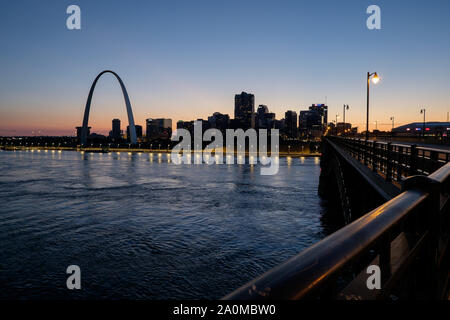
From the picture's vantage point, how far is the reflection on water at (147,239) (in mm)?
16734

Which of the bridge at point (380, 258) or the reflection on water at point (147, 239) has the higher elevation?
the bridge at point (380, 258)

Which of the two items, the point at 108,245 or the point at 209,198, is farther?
the point at 209,198

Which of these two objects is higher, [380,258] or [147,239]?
[380,258]

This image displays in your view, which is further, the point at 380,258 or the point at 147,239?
the point at 147,239

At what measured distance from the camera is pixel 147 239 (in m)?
23.5

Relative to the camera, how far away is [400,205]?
6.64ft

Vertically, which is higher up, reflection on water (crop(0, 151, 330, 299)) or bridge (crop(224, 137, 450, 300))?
bridge (crop(224, 137, 450, 300))

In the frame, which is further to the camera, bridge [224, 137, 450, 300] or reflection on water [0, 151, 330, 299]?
reflection on water [0, 151, 330, 299]

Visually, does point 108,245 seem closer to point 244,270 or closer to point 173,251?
point 173,251

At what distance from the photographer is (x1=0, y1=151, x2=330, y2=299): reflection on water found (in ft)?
54.9

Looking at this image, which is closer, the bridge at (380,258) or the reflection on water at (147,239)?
the bridge at (380,258)
